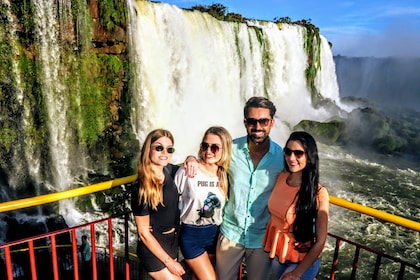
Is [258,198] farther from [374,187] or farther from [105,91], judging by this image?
[374,187]

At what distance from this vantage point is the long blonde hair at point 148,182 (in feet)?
8.55

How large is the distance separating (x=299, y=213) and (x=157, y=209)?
3.61ft

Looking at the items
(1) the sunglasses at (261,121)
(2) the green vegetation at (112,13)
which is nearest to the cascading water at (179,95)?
(2) the green vegetation at (112,13)

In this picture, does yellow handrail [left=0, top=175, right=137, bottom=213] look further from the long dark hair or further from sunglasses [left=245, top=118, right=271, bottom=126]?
the long dark hair

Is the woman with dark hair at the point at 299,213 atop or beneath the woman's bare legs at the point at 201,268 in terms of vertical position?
atop

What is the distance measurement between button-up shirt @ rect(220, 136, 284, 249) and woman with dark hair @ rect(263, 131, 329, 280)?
0.14 meters

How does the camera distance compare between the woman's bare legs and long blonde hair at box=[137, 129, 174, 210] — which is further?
the woman's bare legs

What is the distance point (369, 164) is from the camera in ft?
66.2

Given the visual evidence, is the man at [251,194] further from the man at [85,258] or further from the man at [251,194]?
the man at [85,258]

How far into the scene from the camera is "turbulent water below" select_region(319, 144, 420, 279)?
10.2 m

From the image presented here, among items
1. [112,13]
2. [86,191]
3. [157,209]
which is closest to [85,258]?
[86,191]

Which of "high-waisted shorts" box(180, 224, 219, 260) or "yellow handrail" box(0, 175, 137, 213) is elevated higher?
"yellow handrail" box(0, 175, 137, 213)

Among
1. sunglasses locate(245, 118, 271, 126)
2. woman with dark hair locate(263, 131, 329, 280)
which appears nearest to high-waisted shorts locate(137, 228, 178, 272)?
woman with dark hair locate(263, 131, 329, 280)

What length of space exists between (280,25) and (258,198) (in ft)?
83.0
